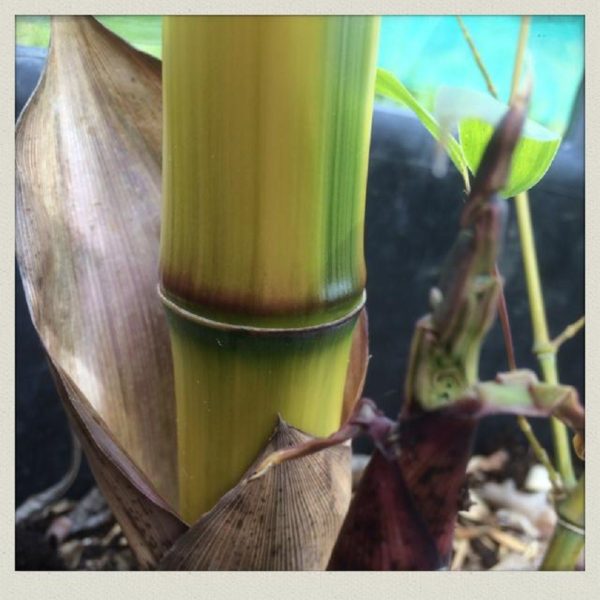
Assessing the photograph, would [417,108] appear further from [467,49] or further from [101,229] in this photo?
[101,229]

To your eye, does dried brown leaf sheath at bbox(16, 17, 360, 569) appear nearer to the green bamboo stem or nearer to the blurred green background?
the blurred green background

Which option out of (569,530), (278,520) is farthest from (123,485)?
(569,530)

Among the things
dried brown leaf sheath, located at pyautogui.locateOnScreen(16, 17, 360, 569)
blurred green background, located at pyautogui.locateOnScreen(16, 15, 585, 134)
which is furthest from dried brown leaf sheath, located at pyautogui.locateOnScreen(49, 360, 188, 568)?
blurred green background, located at pyautogui.locateOnScreen(16, 15, 585, 134)

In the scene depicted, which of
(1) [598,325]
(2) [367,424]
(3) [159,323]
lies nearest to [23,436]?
(3) [159,323]

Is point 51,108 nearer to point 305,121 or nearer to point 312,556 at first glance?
point 305,121

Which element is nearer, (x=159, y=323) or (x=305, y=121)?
(x=305, y=121)

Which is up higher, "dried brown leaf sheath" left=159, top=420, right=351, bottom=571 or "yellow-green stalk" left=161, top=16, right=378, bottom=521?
"yellow-green stalk" left=161, top=16, right=378, bottom=521

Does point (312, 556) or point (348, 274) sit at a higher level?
point (348, 274)
